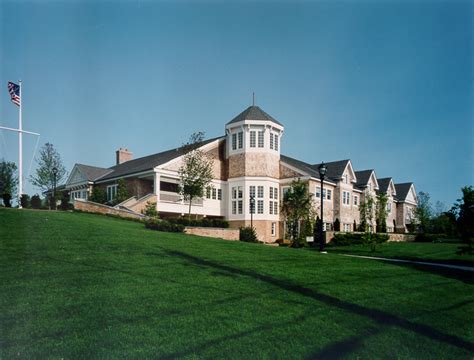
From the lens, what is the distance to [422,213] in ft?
175

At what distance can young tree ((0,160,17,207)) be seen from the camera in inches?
1071

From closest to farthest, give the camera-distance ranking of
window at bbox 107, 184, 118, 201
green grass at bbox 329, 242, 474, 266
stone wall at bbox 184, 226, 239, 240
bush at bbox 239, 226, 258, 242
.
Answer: green grass at bbox 329, 242, 474, 266, stone wall at bbox 184, 226, 239, 240, bush at bbox 239, 226, 258, 242, window at bbox 107, 184, 118, 201

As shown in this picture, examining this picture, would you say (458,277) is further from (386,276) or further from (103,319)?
(103,319)

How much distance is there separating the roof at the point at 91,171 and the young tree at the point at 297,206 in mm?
20392

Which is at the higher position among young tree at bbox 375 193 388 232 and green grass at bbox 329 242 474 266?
young tree at bbox 375 193 388 232

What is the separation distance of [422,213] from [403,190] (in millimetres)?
7077

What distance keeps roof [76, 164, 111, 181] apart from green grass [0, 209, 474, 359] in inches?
1189

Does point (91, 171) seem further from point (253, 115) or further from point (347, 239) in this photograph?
point (347, 239)

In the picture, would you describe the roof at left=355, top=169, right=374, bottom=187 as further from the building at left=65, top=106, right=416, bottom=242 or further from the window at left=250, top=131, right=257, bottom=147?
the window at left=250, top=131, right=257, bottom=147

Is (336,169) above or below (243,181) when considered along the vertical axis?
above

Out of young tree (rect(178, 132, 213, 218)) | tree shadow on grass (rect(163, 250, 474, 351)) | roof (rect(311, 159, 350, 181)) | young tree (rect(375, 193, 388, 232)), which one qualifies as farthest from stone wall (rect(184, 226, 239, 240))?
roof (rect(311, 159, 350, 181))

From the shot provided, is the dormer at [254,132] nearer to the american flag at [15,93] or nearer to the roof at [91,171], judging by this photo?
the roof at [91,171]

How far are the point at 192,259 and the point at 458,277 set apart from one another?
8.54 metres

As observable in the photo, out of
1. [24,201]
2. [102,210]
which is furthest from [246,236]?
[24,201]
